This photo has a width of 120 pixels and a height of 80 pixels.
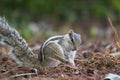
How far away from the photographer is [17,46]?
4402mm

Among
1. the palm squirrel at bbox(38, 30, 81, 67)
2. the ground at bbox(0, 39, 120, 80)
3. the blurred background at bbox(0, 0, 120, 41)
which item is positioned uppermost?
the blurred background at bbox(0, 0, 120, 41)

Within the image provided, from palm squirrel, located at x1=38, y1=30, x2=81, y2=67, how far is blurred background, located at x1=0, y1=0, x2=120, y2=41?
5425mm

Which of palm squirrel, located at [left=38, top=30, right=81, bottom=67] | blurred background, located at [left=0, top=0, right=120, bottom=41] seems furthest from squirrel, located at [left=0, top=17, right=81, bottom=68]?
blurred background, located at [left=0, top=0, right=120, bottom=41]

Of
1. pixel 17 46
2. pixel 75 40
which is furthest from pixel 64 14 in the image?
pixel 17 46

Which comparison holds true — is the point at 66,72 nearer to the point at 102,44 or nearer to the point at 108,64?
the point at 108,64

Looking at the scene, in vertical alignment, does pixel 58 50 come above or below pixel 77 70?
above

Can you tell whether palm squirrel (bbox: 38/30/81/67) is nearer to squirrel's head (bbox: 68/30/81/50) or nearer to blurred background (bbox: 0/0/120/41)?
squirrel's head (bbox: 68/30/81/50)

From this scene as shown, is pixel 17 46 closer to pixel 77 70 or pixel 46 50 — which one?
pixel 46 50

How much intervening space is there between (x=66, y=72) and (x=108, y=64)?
46 centimetres

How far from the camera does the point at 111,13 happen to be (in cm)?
1104

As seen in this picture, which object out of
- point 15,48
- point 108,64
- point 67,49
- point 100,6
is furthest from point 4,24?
point 100,6

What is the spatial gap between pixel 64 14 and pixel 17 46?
7.04 metres

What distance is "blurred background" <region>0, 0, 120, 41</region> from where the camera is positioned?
10.2m

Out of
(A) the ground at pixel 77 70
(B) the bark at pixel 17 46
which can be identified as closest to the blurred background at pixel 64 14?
(A) the ground at pixel 77 70
